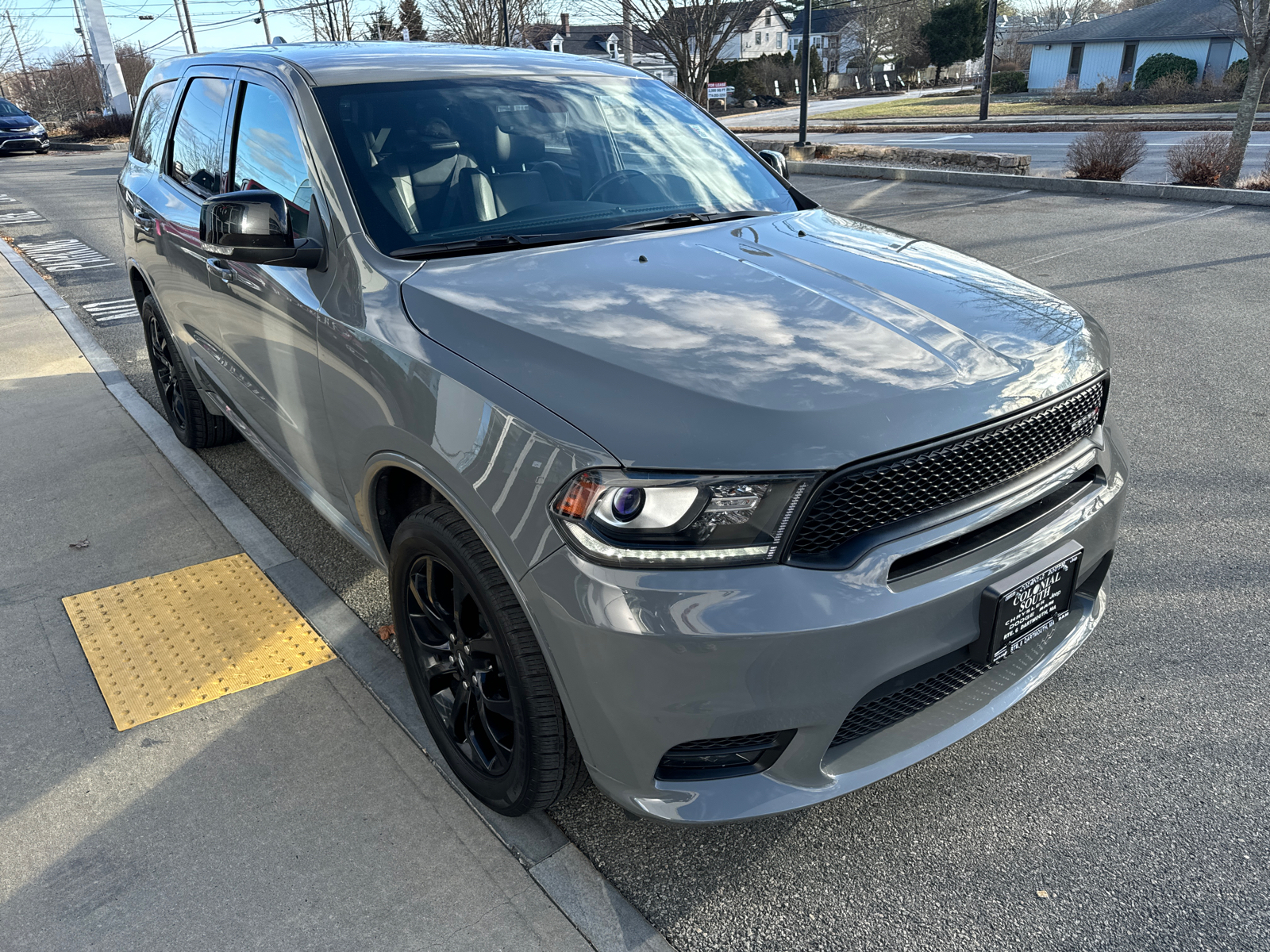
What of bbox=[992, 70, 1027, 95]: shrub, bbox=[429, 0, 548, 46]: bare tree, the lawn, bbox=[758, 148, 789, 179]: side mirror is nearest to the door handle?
bbox=[758, 148, 789, 179]: side mirror

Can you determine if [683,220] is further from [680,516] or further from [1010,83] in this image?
[1010,83]

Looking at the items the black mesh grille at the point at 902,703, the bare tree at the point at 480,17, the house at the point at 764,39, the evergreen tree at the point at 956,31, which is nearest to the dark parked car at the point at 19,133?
the bare tree at the point at 480,17

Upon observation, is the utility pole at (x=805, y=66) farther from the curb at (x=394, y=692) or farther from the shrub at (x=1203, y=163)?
the curb at (x=394, y=692)

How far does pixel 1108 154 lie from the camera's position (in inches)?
488

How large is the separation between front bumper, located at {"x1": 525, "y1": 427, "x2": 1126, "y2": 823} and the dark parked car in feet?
112

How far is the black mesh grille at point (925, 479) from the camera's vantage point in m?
1.82

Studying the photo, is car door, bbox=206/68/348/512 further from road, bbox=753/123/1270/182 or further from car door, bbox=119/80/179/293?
road, bbox=753/123/1270/182

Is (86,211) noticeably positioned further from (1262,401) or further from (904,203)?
(1262,401)

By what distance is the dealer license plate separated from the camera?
199cm

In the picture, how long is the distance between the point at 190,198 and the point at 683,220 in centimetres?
224

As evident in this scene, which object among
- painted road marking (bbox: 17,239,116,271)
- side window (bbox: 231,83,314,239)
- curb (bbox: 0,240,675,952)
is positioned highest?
side window (bbox: 231,83,314,239)

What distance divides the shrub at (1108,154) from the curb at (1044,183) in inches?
19.8

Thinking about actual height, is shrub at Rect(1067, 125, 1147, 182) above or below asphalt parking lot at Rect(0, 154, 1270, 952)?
above

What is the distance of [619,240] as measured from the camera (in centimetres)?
275
